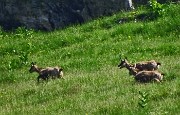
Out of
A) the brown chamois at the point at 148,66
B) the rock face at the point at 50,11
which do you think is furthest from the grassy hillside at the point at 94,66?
the rock face at the point at 50,11

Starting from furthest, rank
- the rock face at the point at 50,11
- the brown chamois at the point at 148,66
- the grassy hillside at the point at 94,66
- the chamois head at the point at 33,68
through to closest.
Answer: the rock face at the point at 50,11, the chamois head at the point at 33,68, the brown chamois at the point at 148,66, the grassy hillside at the point at 94,66

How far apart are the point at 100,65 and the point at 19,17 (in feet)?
36.1

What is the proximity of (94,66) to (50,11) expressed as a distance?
1050cm

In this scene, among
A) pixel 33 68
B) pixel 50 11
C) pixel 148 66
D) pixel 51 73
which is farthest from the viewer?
pixel 50 11

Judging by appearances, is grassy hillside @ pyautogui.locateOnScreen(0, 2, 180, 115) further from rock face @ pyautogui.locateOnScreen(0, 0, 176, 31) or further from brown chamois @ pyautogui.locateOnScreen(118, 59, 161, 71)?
rock face @ pyautogui.locateOnScreen(0, 0, 176, 31)

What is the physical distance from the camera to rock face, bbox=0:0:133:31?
3023 cm

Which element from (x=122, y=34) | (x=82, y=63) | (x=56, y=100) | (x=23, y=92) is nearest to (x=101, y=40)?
(x=122, y=34)

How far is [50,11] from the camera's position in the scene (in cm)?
3033

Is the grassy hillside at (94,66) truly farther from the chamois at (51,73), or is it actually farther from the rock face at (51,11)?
the rock face at (51,11)

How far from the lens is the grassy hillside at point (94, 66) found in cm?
1392

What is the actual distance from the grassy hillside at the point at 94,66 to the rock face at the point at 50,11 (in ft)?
3.63

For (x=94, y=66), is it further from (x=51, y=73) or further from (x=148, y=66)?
(x=148, y=66)

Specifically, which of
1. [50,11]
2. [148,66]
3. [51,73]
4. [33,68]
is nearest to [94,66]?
[51,73]

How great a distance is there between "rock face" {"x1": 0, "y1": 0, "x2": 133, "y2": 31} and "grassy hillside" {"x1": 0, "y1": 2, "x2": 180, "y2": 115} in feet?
3.63
